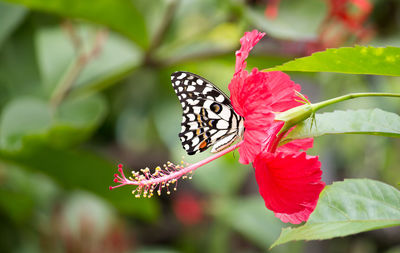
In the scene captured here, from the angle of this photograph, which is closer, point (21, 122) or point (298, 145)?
point (298, 145)

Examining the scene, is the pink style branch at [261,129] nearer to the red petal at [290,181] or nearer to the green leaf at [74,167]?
the red petal at [290,181]

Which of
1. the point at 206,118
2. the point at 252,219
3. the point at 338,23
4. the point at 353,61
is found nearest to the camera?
the point at 353,61

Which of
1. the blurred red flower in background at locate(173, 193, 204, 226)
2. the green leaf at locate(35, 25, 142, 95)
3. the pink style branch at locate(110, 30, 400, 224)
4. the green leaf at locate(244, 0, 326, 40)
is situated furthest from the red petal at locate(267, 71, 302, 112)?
the blurred red flower in background at locate(173, 193, 204, 226)

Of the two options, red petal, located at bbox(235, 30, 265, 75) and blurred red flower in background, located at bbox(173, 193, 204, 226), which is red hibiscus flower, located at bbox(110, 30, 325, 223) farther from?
blurred red flower in background, located at bbox(173, 193, 204, 226)

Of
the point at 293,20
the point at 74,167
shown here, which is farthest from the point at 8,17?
the point at 293,20

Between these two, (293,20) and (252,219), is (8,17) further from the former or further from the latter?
(252,219)

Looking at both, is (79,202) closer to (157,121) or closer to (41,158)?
(157,121)

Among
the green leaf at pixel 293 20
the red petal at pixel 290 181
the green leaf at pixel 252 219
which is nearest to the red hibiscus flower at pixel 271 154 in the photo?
the red petal at pixel 290 181

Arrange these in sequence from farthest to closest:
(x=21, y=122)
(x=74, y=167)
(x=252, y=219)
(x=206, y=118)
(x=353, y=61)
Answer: (x=252, y=219), (x=74, y=167), (x=21, y=122), (x=206, y=118), (x=353, y=61)
